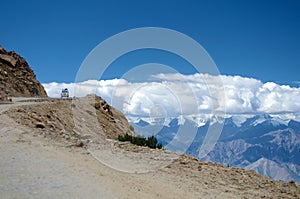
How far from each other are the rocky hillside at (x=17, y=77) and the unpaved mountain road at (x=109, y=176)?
3262cm

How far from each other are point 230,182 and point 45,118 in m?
14.6

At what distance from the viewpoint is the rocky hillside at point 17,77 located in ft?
146

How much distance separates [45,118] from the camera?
69.7ft

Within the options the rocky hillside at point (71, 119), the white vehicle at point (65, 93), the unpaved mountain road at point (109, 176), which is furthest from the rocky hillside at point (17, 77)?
the unpaved mountain road at point (109, 176)

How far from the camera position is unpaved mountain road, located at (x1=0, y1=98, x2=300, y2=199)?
830 cm

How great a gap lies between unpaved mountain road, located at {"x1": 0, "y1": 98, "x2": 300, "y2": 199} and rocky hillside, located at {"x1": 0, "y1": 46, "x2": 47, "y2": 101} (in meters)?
32.6

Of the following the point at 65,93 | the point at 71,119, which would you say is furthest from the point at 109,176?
the point at 65,93

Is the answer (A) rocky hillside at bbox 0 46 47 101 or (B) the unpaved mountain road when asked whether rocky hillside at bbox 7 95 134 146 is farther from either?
(A) rocky hillside at bbox 0 46 47 101

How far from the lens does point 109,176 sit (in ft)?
32.9

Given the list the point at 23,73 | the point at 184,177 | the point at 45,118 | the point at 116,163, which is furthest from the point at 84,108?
the point at 23,73

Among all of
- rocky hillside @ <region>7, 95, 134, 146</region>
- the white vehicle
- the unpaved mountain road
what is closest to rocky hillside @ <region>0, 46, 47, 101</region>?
the white vehicle

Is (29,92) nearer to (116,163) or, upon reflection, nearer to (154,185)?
(116,163)

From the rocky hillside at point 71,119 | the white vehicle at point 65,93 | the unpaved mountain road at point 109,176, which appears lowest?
the unpaved mountain road at point 109,176

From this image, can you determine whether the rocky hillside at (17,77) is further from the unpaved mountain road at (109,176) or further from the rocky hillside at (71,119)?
the unpaved mountain road at (109,176)
